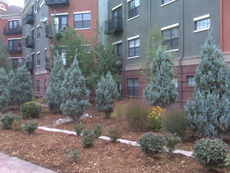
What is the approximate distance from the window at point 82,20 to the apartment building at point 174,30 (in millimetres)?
2266

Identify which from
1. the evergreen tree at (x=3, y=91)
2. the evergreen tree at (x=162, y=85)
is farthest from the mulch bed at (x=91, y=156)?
the evergreen tree at (x=3, y=91)

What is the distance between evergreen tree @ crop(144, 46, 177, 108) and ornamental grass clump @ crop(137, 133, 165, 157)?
4.45m

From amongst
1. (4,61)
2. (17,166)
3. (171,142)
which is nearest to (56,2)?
(4,61)

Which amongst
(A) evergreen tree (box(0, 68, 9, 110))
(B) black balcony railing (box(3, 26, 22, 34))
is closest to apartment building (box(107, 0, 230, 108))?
(A) evergreen tree (box(0, 68, 9, 110))

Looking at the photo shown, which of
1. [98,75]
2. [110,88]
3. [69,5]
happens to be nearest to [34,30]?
[69,5]

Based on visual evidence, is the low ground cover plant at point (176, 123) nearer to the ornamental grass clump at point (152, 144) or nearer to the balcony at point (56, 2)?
the ornamental grass clump at point (152, 144)

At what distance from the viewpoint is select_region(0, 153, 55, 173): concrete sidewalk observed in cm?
572

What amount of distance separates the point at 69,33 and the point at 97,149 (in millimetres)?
13643

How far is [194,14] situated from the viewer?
14.1 metres

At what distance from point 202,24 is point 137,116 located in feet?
26.2

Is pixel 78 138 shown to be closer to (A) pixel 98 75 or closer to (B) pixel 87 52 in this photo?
(A) pixel 98 75

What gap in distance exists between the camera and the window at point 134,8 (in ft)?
63.5

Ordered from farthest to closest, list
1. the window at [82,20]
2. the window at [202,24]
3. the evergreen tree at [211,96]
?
the window at [82,20]
the window at [202,24]
the evergreen tree at [211,96]

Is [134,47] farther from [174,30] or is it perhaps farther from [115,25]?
[174,30]
